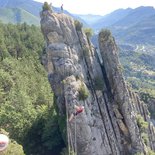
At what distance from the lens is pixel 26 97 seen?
267ft

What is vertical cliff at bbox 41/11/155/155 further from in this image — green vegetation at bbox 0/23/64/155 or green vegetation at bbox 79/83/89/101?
green vegetation at bbox 0/23/64/155

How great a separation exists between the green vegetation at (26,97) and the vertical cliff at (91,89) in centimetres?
814

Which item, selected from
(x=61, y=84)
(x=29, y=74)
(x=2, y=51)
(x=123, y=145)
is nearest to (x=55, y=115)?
(x=61, y=84)

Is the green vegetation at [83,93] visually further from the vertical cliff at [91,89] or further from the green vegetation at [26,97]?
the green vegetation at [26,97]

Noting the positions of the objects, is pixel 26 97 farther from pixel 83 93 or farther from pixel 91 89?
pixel 83 93

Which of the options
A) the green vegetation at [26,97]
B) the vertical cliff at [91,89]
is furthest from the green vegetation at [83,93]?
the green vegetation at [26,97]

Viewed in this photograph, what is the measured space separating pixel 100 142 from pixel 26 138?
15.1 m

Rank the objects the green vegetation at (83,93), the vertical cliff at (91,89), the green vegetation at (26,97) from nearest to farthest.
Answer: the vertical cliff at (91,89) → the green vegetation at (83,93) → the green vegetation at (26,97)

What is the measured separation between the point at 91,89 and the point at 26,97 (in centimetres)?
1807

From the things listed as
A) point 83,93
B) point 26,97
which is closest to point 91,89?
point 83,93

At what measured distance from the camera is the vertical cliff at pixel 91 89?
64375 mm

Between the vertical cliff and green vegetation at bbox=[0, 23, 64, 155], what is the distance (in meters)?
8.14

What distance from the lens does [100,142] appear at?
65.2 m

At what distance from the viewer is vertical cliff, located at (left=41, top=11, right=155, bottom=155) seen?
6438 centimetres
